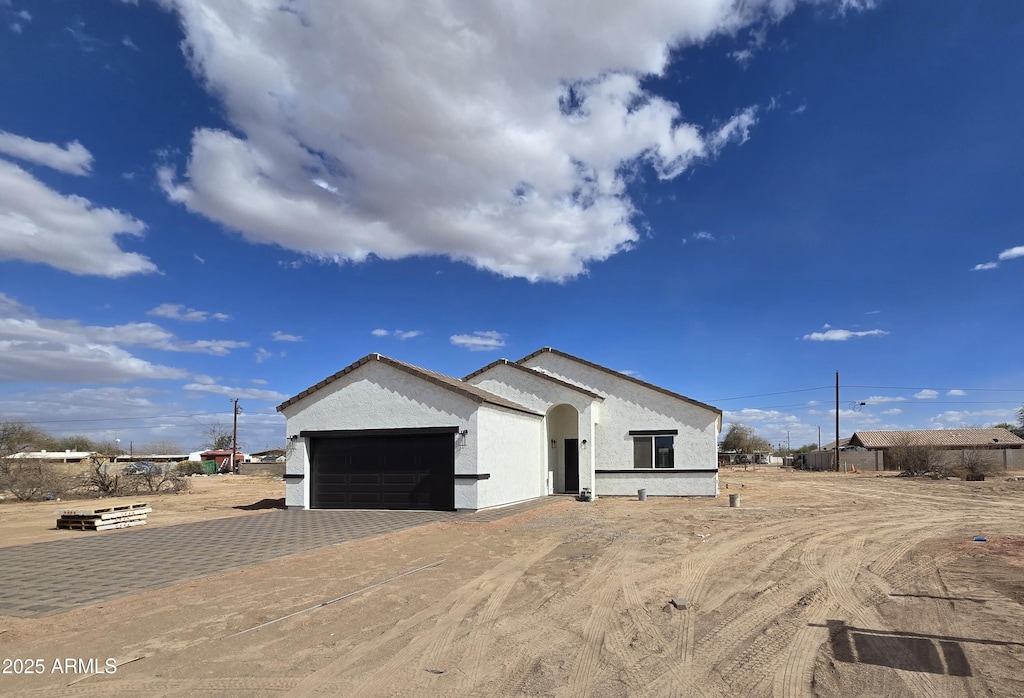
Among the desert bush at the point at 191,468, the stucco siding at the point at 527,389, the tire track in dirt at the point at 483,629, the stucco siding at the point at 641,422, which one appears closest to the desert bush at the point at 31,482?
the stucco siding at the point at 527,389

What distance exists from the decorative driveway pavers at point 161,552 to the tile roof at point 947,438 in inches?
2172

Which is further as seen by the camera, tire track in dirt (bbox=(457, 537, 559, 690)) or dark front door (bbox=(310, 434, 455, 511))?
dark front door (bbox=(310, 434, 455, 511))

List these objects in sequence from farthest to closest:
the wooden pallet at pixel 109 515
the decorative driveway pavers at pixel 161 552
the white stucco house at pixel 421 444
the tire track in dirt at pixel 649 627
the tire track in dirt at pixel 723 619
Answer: the white stucco house at pixel 421 444 → the wooden pallet at pixel 109 515 → the decorative driveway pavers at pixel 161 552 → the tire track in dirt at pixel 723 619 → the tire track in dirt at pixel 649 627

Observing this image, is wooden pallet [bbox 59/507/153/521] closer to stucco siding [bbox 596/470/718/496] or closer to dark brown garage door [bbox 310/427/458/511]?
dark brown garage door [bbox 310/427/458/511]

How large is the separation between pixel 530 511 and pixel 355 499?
547 cm

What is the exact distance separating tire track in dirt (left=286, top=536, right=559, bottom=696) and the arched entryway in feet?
56.0

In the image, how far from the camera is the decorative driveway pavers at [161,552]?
317 inches

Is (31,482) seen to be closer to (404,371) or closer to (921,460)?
(404,371)

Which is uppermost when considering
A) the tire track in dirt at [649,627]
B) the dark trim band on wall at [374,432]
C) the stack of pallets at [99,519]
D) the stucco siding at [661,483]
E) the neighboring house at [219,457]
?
the dark trim band on wall at [374,432]

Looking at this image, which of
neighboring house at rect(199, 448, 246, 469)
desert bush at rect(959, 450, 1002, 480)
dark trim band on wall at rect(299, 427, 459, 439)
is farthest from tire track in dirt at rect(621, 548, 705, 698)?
neighboring house at rect(199, 448, 246, 469)

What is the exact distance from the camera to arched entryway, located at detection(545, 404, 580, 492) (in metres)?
26.2

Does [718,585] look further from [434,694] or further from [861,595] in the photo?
[434,694]

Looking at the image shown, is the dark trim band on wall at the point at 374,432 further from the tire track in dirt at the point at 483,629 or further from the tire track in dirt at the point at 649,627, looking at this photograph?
the tire track in dirt at the point at 649,627

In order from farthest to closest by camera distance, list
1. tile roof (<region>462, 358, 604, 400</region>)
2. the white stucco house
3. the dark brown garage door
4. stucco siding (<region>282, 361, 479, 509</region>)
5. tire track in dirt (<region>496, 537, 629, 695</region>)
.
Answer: tile roof (<region>462, 358, 604, 400</region>) → the dark brown garage door → the white stucco house → stucco siding (<region>282, 361, 479, 509</region>) → tire track in dirt (<region>496, 537, 629, 695</region>)
